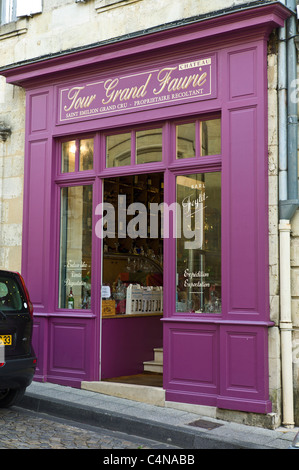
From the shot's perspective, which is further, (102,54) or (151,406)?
(102,54)

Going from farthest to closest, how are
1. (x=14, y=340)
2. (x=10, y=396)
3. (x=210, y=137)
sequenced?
(x=210, y=137), (x=10, y=396), (x=14, y=340)

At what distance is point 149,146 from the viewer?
7.86 meters

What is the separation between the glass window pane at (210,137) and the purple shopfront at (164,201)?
2 cm

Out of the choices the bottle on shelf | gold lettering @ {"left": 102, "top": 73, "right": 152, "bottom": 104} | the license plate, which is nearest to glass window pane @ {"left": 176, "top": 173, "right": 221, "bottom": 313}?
gold lettering @ {"left": 102, "top": 73, "right": 152, "bottom": 104}

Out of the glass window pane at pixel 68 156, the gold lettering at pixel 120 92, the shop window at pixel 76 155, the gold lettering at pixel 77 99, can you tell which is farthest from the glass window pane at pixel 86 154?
the gold lettering at pixel 120 92

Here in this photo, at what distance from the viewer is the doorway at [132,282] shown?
845cm

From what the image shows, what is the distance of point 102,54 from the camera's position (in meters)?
8.08

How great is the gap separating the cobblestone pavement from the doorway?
1527mm

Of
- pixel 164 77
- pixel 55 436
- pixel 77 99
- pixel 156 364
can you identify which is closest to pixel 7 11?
pixel 77 99

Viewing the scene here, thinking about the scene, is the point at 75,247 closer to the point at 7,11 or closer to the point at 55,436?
the point at 55,436

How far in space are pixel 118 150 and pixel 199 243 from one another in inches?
73.9
